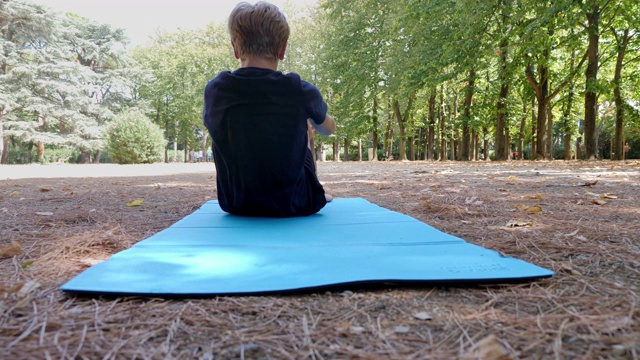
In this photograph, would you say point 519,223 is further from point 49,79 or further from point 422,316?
point 49,79

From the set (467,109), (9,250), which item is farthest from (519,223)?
(467,109)

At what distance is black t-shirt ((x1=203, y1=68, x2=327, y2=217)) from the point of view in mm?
2393

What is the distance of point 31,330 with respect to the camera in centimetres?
102

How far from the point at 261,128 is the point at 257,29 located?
1.90 ft

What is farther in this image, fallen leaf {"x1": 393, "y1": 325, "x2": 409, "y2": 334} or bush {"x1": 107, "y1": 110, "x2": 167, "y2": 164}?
bush {"x1": 107, "y1": 110, "x2": 167, "y2": 164}

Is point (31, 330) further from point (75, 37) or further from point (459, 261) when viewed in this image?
point (75, 37)

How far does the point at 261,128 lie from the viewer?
2453mm

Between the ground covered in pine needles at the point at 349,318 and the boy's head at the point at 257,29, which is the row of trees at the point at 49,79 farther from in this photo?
the ground covered in pine needles at the point at 349,318

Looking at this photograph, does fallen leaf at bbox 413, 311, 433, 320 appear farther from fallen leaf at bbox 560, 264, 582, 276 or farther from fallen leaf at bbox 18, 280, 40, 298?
fallen leaf at bbox 18, 280, 40, 298

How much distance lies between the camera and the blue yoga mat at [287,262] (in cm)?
131

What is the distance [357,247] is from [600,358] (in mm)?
1053

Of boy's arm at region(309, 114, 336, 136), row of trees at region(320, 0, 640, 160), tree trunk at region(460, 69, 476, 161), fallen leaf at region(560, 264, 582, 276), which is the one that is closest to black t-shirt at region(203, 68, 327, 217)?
boy's arm at region(309, 114, 336, 136)

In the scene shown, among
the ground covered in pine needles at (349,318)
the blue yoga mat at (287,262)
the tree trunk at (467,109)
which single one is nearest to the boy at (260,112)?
the blue yoga mat at (287,262)

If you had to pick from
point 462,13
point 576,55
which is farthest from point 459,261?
point 576,55
